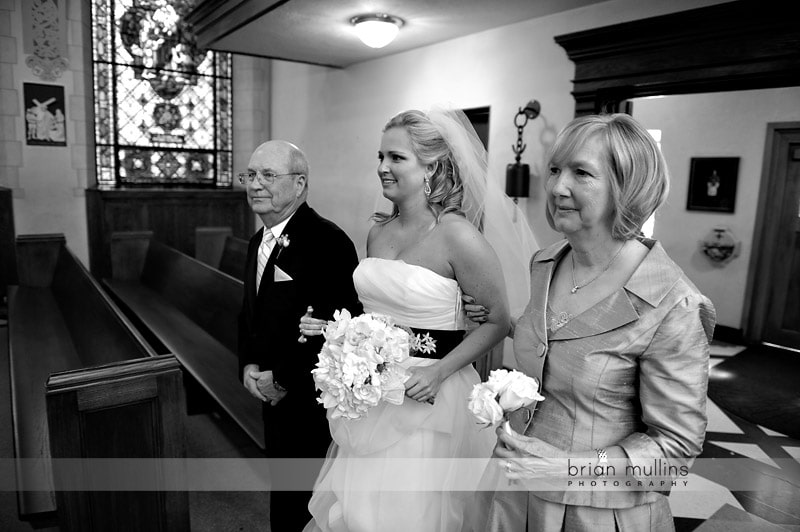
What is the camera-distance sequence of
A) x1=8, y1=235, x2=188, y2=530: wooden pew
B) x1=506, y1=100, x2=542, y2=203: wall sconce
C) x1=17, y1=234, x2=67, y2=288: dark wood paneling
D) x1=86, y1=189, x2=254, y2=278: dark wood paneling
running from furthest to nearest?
1. x1=86, y1=189, x2=254, y2=278: dark wood paneling
2. x1=17, y1=234, x2=67, y2=288: dark wood paneling
3. x1=506, y1=100, x2=542, y2=203: wall sconce
4. x1=8, y1=235, x2=188, y2=530: wooden pew

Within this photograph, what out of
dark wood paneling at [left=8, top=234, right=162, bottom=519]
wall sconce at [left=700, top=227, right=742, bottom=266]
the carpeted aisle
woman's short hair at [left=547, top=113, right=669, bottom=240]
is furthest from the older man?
wall sconce at [left=700, top=227, right=742, bottom=266]

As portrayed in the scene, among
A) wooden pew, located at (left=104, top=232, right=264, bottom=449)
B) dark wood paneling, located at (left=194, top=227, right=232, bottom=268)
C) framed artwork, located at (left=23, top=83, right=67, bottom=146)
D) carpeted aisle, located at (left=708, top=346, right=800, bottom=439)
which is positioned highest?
framed artwork, located at (left=23, top=83, right=67, bottom=146)

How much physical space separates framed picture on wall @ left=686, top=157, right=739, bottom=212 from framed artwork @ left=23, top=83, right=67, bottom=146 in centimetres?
826

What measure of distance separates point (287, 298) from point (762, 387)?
4.74m

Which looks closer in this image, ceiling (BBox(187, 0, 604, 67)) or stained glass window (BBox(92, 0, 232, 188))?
ceiling (BBox(187, 0, 604, 67))

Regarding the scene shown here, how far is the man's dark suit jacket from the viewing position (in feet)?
6.81

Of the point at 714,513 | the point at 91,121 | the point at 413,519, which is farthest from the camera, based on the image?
the point at 91,121

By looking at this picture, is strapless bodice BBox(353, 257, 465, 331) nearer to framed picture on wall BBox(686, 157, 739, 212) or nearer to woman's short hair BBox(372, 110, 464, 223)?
woman's short hair BBox(372, 110, 464, 223)

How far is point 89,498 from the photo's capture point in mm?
1912

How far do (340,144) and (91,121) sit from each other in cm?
369

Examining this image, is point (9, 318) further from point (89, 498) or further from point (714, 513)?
point (714, 513)

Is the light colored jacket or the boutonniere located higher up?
the boutonniere

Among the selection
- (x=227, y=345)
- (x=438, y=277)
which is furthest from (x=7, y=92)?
(x=438, y=277)

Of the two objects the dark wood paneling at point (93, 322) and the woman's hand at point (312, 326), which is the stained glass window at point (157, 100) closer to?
the dark wood paneling at point (93, 322)
